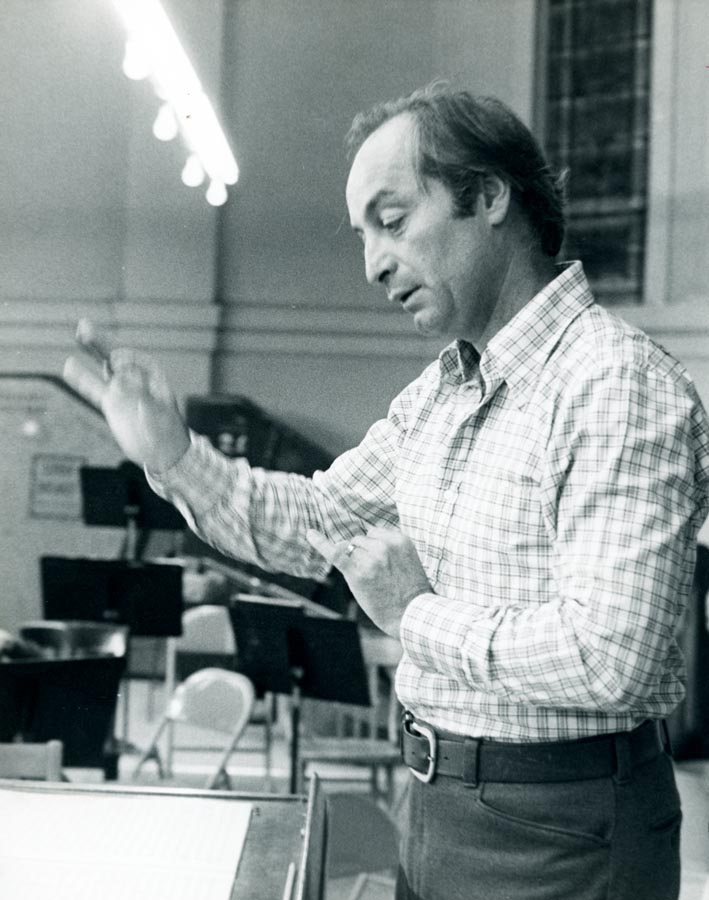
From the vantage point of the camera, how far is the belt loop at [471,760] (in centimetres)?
121

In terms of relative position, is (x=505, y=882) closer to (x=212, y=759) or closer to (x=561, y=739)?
(x=561, y=739)

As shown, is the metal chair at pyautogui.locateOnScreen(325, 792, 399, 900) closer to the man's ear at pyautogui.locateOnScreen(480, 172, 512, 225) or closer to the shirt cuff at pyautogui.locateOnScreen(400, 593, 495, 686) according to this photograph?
the shirt cuff at pyautogui.locateOnScreen(400, 593, 495, 686)

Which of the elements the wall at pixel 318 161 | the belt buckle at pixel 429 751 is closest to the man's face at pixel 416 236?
the belt buckle at pixel 429 751

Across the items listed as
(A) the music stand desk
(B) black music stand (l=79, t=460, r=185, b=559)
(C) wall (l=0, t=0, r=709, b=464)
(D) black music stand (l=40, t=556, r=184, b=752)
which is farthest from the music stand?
(A) the music stand desk

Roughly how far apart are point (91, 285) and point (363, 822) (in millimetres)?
4850

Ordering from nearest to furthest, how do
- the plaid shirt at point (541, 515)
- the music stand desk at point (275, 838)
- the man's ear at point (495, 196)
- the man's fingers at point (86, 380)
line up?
1. the plaid shirt at point (541, 515)
2. the music stand desk at point (275, 838)
3. the man's ear at point (495, 196)
4. the man's fingers at point (86, 380)

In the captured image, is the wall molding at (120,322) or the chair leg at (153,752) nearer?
the chair leg at (153,752)

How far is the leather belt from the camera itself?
1179 millimetres

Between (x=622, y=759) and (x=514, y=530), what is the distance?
0.26 m

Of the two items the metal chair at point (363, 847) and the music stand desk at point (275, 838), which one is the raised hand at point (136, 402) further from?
the metal chair at point (363, 847)

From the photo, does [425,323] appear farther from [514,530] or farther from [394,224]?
[514,530]

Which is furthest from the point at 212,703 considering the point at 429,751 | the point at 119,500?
the point at 429,751

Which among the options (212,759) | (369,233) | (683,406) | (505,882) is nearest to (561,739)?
(505,882)

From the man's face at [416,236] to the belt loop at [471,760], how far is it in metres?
0.45
